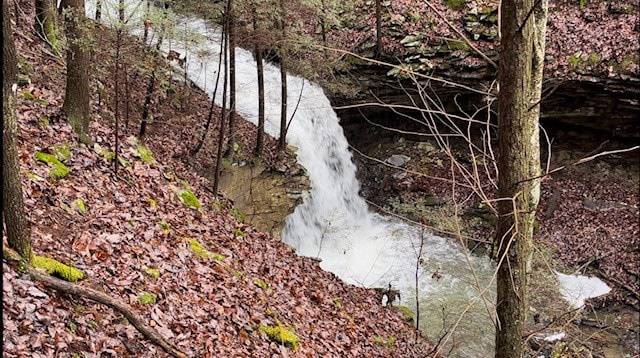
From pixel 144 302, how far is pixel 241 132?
30.8 ft

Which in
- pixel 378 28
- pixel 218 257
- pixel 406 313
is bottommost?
pixel 406 313

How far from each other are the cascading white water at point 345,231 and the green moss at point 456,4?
5.54 m

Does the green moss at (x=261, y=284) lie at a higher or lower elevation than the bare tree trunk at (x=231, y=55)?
lower

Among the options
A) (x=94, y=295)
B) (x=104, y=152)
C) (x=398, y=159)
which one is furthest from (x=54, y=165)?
(x=398, y=159)

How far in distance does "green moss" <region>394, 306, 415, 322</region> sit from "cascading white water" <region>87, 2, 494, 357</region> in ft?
1.73

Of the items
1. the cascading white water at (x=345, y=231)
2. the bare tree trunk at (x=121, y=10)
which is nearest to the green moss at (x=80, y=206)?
the bare tree trunk at (x=121, y=10)

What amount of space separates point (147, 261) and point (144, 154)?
3806 millimetres

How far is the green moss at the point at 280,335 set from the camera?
622 centimetres

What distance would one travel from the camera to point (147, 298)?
5.17 metres

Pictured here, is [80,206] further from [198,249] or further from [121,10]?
[121,10]

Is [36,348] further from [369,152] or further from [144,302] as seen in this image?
[369,152]

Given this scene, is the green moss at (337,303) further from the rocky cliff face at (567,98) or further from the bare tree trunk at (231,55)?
the rocky cliff face at (567,98)

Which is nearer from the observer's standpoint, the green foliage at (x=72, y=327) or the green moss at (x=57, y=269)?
the green foliage at (x=72, y=327)

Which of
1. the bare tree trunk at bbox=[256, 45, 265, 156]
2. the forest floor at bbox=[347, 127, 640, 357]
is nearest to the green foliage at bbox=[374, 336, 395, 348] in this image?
the forest floor at bbox=[347, 127, 640, 357]
